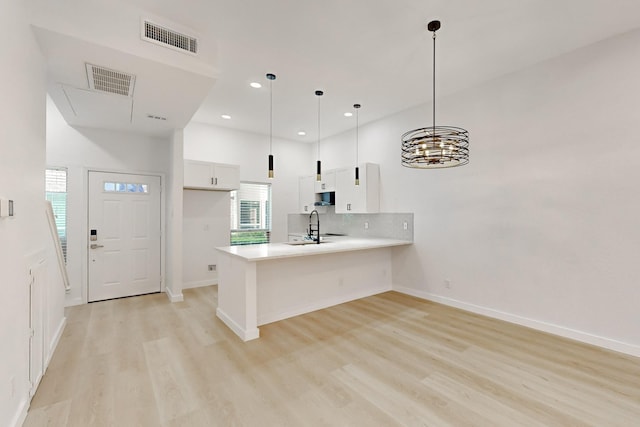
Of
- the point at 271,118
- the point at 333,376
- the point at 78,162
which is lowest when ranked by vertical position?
the point at 333,376

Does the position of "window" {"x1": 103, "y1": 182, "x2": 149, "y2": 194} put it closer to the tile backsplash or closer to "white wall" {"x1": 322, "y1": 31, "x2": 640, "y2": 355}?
the tile backsplash

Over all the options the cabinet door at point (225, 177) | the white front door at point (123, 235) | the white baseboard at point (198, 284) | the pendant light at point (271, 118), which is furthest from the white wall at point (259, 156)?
the white baseboard at point (198, 284)

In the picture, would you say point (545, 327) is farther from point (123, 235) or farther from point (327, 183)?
point (123, 235)

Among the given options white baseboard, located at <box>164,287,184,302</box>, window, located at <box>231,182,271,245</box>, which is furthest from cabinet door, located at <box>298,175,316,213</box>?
white baseboard, located at <box>164,287,184,302</box>

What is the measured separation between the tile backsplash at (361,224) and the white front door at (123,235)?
2837mm

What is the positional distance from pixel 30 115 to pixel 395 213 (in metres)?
4.68

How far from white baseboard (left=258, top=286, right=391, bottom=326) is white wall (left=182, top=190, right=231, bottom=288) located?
2.34 m

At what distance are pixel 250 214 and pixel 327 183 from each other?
1.83 meters

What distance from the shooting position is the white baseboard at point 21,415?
179 centimetres

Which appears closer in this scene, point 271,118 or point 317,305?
point 317,305

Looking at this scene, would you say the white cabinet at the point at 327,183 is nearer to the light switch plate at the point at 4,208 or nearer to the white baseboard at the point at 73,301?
the white baseboard at the point at 73,301

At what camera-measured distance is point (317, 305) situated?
13.6ft

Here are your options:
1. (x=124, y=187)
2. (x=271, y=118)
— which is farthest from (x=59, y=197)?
(x=271, y=118)

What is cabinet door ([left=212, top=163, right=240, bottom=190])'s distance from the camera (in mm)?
5274
